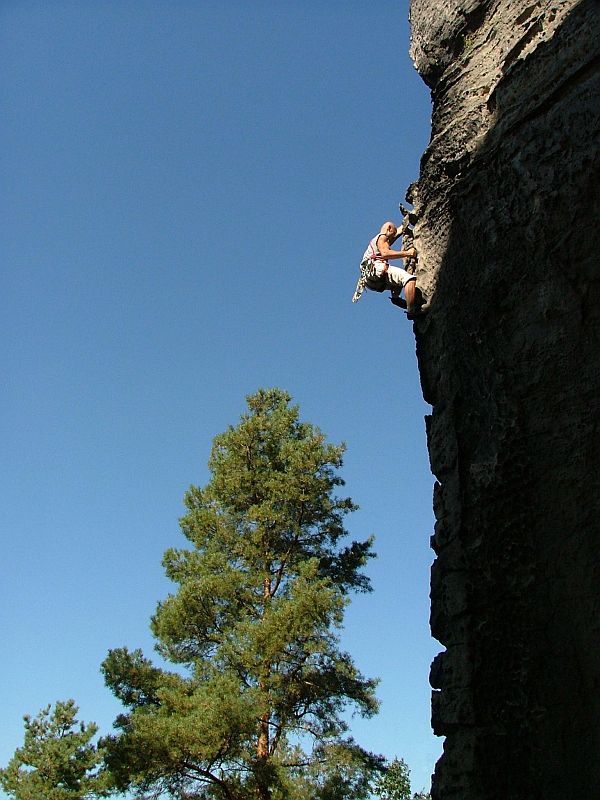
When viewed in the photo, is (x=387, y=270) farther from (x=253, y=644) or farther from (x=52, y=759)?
(x=52, y=759)

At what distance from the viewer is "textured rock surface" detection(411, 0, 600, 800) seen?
3.34m

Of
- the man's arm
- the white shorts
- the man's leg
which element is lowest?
the man's leg

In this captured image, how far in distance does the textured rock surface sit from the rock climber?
269 millimetres

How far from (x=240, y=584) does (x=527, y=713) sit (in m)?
8.88

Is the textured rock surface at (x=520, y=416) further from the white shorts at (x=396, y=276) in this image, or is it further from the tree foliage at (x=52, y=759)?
the tree foliage at (x=52, y=759)

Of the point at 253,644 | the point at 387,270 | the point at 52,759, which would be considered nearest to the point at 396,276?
the point at 387,270

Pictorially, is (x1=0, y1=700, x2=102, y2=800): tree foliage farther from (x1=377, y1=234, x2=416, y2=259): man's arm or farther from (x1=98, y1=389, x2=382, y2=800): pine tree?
(x1=377, y1=234, x2=416, y2=259): man's arm

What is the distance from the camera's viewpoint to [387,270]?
17.8ft

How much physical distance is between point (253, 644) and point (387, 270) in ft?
23.3

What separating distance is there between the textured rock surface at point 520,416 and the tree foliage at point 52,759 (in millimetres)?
11468

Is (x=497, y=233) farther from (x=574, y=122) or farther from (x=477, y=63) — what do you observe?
(x=477, y=63)

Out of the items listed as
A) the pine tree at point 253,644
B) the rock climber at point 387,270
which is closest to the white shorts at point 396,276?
the rock climber at point 387,270

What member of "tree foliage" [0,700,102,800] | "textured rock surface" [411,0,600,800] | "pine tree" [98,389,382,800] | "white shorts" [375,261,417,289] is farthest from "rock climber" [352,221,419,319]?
"tree foliage" [0,700,102,800]

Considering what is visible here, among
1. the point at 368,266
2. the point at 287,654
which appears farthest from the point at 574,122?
the point at 287,654
